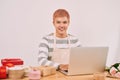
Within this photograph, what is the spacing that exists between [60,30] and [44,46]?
0.34m

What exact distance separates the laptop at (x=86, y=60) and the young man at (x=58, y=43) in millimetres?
693

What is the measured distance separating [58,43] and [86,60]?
0.93m

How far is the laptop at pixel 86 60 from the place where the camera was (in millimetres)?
1794

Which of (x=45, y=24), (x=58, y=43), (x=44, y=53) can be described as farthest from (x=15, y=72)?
(x=45, y=24)

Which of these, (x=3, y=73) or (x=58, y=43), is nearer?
(x=3, y=73)

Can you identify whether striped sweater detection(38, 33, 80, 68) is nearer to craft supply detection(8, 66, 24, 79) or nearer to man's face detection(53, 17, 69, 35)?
man's face detection(53, 17, 69, 35)

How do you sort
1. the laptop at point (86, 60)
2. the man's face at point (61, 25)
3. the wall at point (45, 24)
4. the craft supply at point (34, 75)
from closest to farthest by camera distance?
the craft supply at point (34, 75) < the laptop at point (86, 60) < the man's face at point (61, 25) < the wall at point (45, 24)

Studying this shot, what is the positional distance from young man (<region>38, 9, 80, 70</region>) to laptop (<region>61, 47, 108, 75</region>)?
2.27 feet

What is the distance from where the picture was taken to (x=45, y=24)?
122 inches

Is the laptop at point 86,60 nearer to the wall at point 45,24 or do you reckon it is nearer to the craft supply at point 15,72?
the craft supply at point 15,72

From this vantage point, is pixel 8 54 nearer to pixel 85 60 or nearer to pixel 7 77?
pixel 7 77

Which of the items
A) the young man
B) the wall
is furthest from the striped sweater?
the wall

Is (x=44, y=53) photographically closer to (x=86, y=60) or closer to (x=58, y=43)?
(x=58, y=43)

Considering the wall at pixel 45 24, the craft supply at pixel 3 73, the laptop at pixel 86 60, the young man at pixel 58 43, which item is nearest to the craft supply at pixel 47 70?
the laptop at pixel 86 60
